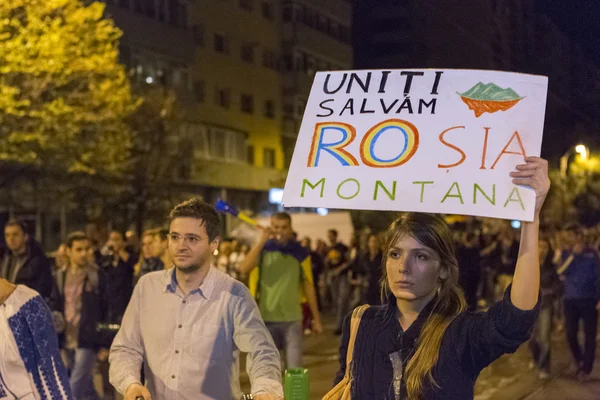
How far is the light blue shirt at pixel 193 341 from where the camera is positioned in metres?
4.55

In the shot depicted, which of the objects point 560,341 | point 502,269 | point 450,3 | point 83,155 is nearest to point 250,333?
point 502,269

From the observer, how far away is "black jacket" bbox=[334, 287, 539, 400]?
3.15 meters

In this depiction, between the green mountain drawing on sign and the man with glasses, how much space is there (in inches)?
64.1

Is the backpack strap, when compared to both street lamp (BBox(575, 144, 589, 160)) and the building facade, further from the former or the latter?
street lamp (BBox(575, 144, 589, 160))

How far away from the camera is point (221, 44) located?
1865 inches

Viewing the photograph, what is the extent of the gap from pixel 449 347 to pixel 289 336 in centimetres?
618

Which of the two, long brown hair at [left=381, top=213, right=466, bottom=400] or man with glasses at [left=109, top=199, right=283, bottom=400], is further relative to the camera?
man with glasses at [left=109, top=199, right=283, bottom=400]

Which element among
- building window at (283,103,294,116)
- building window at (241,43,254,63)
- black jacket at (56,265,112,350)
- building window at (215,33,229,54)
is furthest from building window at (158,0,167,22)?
black jacket at (56,265,112,350)

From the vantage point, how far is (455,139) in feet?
11.8

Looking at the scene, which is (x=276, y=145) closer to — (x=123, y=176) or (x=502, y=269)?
(x=123, y=176)

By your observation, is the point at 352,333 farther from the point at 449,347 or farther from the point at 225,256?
the point at 225,256

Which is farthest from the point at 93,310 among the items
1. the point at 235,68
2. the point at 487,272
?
the point at 235,68

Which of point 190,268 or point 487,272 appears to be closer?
point 190,268

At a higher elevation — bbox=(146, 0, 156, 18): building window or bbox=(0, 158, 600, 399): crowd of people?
bbox=(146, 0, 156, 18): building window
